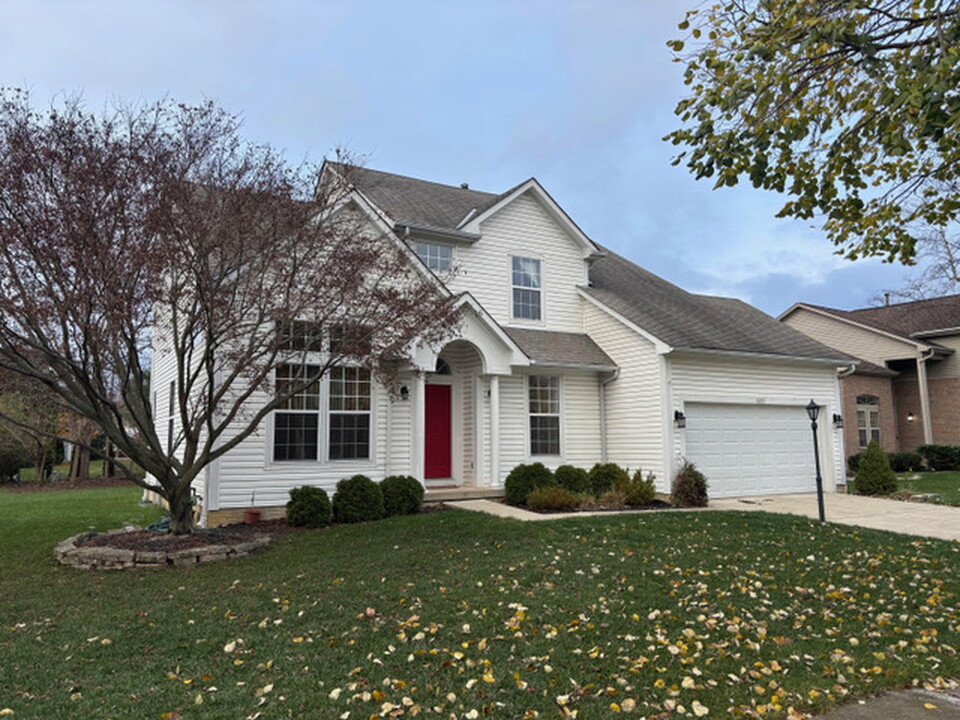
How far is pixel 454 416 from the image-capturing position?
48.4 feet

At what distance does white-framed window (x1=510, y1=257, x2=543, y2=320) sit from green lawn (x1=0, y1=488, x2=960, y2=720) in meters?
7.40

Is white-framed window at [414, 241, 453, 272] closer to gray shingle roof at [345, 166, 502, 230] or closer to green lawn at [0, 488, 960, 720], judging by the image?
gray shingle roof at [345, 166, 502, 230]

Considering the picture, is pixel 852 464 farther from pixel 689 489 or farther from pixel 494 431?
pixel 494 431

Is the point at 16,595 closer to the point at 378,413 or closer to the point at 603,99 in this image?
the point at 378,413

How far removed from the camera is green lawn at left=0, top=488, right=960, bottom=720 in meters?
4.35

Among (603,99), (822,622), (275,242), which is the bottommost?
(822,622)

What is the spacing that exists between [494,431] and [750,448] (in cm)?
644

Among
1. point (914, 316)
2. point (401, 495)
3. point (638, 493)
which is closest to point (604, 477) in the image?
point (638, 493)

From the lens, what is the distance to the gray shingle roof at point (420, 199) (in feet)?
50.5

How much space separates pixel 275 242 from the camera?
915cm

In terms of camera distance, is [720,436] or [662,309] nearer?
[720,436]

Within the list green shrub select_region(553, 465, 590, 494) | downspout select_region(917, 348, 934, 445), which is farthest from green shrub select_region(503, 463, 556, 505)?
downspout select_region(917, 348, 934, 445)

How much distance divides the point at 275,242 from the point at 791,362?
1295 centimetres

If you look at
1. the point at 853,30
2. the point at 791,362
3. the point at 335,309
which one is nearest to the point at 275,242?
the point at 335,309
